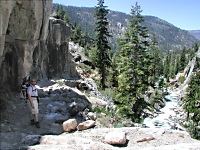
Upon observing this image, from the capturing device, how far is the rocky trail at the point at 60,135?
305 inches

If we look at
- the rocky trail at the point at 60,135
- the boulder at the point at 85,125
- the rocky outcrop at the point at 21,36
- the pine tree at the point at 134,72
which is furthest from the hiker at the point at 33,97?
the pine tree at the point at 134,72

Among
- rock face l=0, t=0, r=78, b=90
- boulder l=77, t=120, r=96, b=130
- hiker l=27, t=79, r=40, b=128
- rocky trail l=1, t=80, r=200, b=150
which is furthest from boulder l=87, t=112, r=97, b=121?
rock face l=0, t=0, r=78, b=90

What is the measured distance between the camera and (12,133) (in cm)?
876

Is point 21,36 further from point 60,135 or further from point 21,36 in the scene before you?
point 60,135

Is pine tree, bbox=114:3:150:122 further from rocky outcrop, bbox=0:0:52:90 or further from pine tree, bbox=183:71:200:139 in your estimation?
rocky outcrop, bbox=0:0:52:90

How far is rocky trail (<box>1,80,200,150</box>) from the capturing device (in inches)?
305

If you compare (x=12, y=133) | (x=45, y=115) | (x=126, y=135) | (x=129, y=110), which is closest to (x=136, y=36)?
(x=129, y=110)

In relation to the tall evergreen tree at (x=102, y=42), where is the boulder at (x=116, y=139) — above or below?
below

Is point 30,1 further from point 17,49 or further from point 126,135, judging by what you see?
point 126,135

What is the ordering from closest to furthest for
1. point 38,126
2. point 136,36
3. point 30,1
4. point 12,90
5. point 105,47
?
point 38,126 → point 30,1 → point 12,90 → point 136,36 → point 105,47

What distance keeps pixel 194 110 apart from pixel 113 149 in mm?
18272

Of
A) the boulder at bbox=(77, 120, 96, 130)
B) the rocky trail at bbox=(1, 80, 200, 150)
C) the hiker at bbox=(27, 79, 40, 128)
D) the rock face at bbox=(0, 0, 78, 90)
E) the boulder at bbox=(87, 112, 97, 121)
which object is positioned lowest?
the boulder at bbox=(87, 112, 97, 121)

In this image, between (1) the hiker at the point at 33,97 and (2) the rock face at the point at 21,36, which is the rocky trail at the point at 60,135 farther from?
(2) the rock face at the point at 21,36

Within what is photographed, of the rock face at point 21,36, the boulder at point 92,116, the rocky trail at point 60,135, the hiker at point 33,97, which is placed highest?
the rock face at point 21,36
